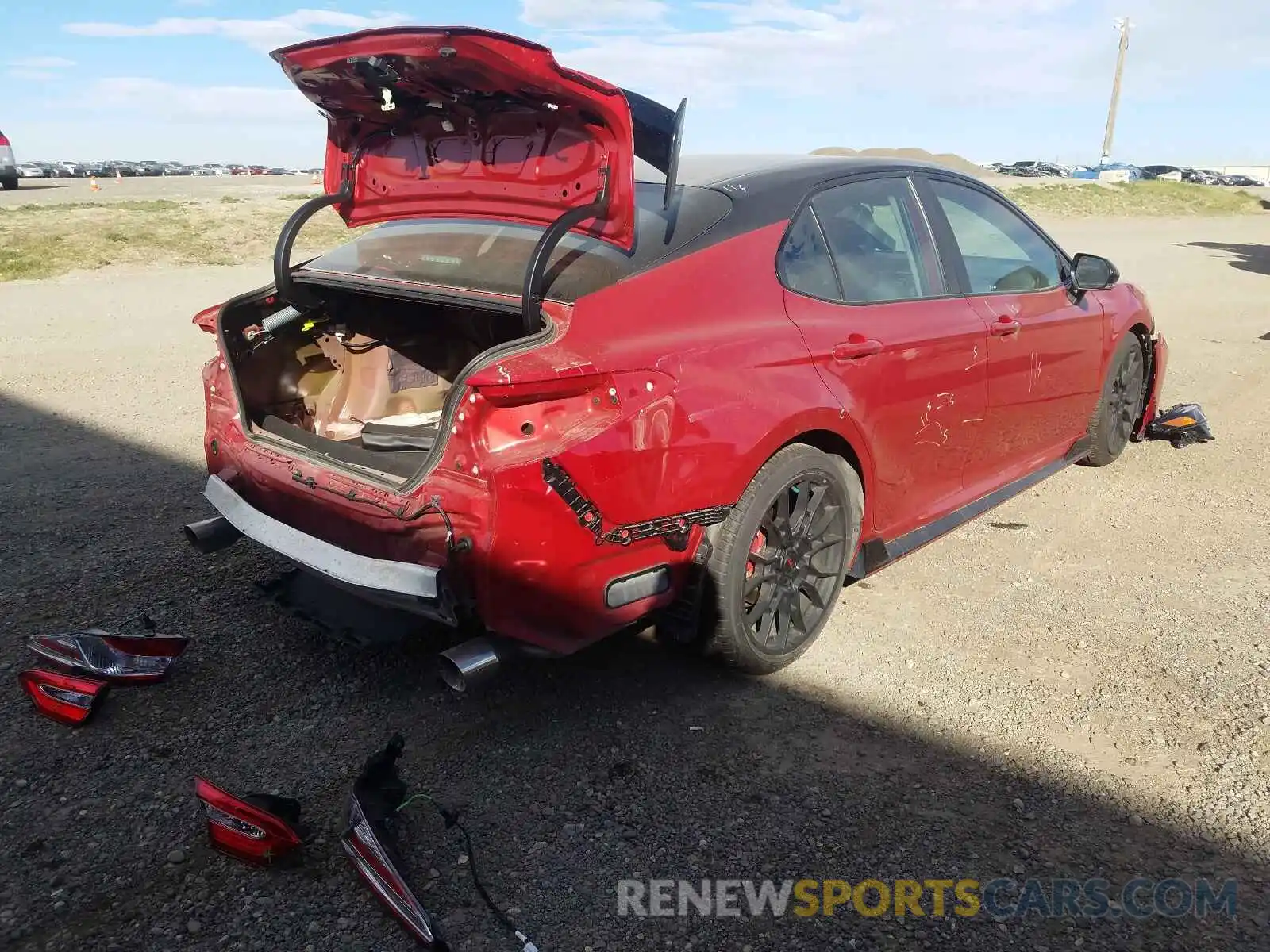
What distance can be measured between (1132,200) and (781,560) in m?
38.2

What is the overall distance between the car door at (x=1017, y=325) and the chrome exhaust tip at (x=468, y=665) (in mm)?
2383

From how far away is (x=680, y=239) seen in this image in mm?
3021

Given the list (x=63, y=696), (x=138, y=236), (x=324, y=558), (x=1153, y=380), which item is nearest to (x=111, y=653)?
(x=63, y=696)

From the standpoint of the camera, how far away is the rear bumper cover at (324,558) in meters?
2.63

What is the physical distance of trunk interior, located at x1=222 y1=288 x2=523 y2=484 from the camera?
3.67 m

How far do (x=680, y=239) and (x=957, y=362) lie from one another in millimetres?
1351

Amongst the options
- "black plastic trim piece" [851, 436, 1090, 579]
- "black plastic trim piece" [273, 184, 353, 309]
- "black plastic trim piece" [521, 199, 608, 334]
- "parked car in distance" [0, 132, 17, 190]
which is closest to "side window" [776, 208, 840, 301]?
"black plastic trim piece" [521, 199, 608, 334]

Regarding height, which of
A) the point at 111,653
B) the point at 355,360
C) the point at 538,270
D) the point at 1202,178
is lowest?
the point at 111,653

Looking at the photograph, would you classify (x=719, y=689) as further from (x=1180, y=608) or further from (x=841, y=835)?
(x=1180, y=608)

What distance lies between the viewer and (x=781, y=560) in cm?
326

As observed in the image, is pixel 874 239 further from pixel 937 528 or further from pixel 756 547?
pixel 756 547

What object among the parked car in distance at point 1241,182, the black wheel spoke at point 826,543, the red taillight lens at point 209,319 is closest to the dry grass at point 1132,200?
the black wheel spoke at point 826,543

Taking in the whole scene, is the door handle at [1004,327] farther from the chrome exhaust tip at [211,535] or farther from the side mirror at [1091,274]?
the chrome exhaust tip at [211,535]

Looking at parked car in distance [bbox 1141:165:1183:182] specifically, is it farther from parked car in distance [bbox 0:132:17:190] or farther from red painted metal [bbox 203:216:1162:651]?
red painted metal [bbox 203:216:1162:651]
